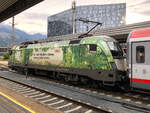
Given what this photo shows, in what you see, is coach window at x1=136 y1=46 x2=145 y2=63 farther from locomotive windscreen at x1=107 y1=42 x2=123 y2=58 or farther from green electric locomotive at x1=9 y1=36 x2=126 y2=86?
locomotive windscreen at x1=107 y1=42 x2=123 y2=58

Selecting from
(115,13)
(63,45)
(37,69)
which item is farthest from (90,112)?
(115,13)

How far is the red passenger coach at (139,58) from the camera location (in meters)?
8.43

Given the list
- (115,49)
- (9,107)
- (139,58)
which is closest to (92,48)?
(115,49)

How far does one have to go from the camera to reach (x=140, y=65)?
868 centimetres

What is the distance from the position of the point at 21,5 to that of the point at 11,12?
11.7 ft

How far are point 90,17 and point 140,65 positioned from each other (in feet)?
228

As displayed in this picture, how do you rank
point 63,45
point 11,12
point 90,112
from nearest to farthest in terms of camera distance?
point 90,112
point 63,45
point 11,12

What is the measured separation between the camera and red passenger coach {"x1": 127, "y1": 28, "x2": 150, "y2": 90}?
8430mm

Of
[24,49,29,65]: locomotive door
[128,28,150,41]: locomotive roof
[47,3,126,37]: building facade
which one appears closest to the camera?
[128,28,150,41]: locomotive roof

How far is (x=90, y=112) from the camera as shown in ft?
23.0

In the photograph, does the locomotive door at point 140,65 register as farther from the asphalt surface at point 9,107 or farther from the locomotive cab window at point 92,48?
the asphalt surface at point 9,107

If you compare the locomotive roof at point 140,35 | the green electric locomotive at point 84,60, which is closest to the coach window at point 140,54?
the locomotive roof at point 140,35

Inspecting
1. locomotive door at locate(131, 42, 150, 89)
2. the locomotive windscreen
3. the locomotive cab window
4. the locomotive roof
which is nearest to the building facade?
the locomotive windscreen

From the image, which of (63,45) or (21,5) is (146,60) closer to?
(63,45)
